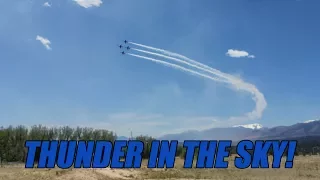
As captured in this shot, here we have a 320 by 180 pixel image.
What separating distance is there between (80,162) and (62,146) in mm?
3526

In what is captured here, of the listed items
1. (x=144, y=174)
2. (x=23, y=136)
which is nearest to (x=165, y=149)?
(x=144, y=174)

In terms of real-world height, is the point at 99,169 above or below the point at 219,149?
below

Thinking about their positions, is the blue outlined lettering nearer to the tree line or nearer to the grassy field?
the grassy field

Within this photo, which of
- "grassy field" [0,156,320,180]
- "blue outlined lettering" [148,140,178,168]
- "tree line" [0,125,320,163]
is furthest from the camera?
"tree line" [0,125,320,163]

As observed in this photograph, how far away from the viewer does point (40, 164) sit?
54.8m

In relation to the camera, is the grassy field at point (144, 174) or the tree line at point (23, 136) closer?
the grassy field at point (144, 174)

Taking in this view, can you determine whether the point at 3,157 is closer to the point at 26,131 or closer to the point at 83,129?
the point at 26,131

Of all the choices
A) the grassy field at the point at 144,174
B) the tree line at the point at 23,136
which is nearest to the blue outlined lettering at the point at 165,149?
the grassy field at the point at 144,174

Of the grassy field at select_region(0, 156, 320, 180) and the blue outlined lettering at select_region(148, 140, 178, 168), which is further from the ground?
the blue outlined lettering at select_region(148, 140, 178, 168)

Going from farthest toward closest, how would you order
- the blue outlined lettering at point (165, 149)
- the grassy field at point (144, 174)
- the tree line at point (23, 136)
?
the tree line at point (23, 136)
the blue outlined lettering at point (165, 149)
the grassy field at point (144, 174)

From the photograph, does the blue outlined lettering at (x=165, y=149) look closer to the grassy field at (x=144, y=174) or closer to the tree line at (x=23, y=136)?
the grassy field at (x=144, y=174)

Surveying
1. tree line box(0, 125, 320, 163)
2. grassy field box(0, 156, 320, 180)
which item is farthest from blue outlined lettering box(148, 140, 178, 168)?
tree line box(0, 125, 320, 163)

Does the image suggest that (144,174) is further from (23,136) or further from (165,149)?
(23,136)

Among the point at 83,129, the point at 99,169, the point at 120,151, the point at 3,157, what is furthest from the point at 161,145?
the point at 83,129
